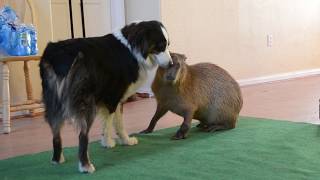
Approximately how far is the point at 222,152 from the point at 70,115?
768mm

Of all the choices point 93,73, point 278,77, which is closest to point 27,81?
point 93,73

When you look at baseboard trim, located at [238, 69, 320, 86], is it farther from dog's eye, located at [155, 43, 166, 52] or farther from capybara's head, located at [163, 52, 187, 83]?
dog's eye, located at [155, 43, 166, 52]

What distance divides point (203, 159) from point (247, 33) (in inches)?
133

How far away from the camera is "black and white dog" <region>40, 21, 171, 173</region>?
1.99 metres

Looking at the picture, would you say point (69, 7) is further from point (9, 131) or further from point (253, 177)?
point (253, 177)

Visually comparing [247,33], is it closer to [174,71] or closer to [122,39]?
[174,71]

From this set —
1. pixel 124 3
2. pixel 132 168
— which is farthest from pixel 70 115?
pixel 124 3

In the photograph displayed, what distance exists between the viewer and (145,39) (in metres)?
2.23

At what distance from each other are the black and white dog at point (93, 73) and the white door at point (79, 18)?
2.01m

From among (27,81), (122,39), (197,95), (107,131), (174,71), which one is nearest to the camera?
(122,39)

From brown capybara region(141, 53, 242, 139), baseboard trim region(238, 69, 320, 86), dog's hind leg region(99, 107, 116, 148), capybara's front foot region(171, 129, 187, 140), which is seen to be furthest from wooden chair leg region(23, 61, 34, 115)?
baseboard trim region(238, 69, 320, 86)

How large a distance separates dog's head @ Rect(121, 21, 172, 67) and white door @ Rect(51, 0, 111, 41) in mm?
2020

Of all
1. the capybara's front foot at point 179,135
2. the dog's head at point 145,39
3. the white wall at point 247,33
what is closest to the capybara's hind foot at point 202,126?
the capybara's front foot at point 179,135

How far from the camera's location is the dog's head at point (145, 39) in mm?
2219
